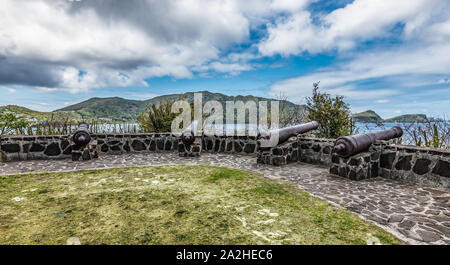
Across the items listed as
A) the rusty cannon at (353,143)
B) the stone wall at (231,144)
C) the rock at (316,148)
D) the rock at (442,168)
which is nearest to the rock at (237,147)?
the stone wall at (231,144)

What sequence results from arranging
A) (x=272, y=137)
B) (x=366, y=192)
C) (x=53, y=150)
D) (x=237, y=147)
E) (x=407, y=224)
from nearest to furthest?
1. (x=407, y=224)
2. (x=366, y=192)
3. (x=272, y=137)
4. (x=53, y=150)
5. (x=237, y=147)

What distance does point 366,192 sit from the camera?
15.3 ft

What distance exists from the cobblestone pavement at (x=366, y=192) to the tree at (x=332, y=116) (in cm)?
379

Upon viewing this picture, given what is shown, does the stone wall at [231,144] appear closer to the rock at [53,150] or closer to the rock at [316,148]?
the rock at [316,148]

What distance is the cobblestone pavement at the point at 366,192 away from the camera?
3.21 meters

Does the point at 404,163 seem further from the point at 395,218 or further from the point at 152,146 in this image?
the point at 152,146

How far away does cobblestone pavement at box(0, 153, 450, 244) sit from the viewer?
3.21 m

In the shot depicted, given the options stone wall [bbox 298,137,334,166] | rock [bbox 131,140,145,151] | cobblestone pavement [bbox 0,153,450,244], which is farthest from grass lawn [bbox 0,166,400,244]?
rock [bbox 131,140,145,151]

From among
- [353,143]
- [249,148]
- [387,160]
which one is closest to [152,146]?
[249,148]

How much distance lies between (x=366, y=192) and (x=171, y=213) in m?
3.83
